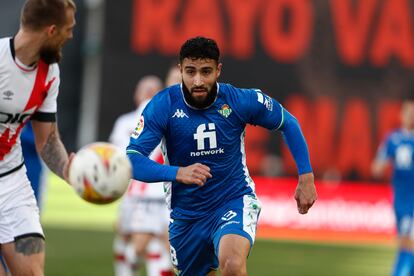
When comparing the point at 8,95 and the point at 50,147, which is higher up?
the point at 8,95

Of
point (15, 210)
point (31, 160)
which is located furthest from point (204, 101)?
point (31, 160)

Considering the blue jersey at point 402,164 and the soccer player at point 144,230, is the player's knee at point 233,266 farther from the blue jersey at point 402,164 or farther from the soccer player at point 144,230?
the blue jersey at point 402,164

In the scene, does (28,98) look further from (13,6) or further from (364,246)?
(13,6)

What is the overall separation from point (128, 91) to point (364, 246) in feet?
17.6

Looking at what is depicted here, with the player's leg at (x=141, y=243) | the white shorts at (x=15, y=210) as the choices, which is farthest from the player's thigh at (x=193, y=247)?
the player's leg at (x=141, y=243)

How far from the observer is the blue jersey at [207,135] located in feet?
22.1

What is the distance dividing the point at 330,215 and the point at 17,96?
41.0 ft

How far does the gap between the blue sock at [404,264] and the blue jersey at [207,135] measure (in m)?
5.09

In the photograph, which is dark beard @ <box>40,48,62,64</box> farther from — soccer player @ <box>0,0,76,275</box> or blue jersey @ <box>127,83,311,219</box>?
blue jersey @ <box>127,83,311,219</box>

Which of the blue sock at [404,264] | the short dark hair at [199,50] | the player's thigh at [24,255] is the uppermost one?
the short dark hair at [199,50]

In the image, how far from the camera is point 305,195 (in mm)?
6727

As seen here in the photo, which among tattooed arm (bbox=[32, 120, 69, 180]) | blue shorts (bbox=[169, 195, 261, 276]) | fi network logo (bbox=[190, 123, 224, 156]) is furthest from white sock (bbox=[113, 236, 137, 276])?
tattooed arm (bbox=[32, 120, 69, 180])

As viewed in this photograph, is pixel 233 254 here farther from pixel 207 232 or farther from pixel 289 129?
pixel 289 129

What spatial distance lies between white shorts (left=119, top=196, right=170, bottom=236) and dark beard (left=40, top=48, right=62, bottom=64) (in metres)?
3.96
